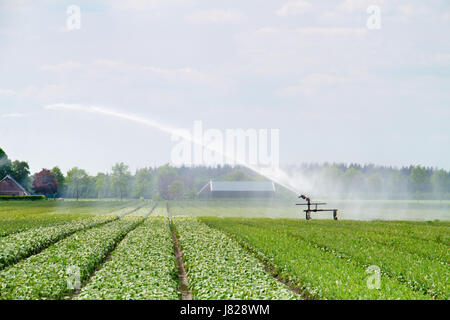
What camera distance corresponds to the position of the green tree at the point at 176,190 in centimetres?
13700

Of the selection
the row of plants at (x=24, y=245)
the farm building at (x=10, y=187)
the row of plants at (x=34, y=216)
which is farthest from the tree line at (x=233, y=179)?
the row of plants at (x=24, y=245)

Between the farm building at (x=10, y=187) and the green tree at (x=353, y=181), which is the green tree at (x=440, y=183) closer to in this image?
the green tree at (x=353, y=181)

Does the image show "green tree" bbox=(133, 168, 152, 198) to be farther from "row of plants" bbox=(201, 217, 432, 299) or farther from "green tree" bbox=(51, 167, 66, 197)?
"row of plants" bbox=(201, 217, 432, 299)

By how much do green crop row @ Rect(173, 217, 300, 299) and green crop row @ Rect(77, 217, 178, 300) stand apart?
2.67 feet

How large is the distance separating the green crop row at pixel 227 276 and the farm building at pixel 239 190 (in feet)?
369

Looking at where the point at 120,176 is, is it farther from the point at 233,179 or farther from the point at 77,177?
the point at 233,179

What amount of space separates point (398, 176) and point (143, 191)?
82.4 m

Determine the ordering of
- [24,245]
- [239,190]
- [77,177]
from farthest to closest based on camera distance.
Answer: [239,190]
[77,177]
[24,245]

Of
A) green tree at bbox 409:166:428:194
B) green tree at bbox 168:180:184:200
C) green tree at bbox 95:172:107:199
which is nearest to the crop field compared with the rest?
green tree at bbox 95:172:107:199

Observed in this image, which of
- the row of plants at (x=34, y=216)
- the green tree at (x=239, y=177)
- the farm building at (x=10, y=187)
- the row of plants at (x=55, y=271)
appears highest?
the green tree at (x=239, y=177)

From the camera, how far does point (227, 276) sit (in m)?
14.2

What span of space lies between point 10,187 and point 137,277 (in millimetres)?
91817

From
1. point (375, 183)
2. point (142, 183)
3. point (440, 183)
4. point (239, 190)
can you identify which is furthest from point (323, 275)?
point (375, 183)

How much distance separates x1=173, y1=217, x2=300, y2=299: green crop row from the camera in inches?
473
